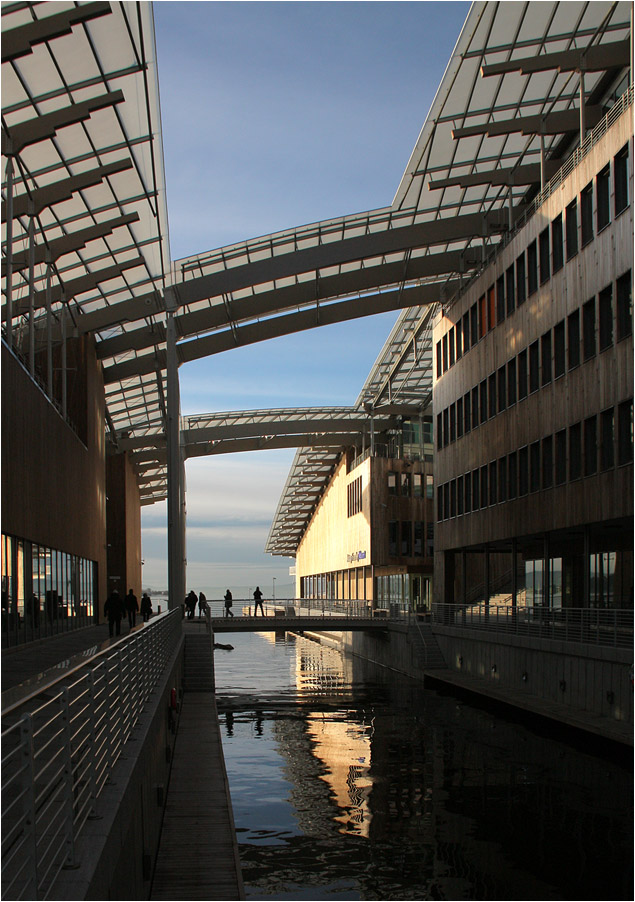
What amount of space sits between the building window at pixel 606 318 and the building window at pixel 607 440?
5.98 feet

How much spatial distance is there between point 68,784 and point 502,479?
32.2 m

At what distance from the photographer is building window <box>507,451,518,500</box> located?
34969mm

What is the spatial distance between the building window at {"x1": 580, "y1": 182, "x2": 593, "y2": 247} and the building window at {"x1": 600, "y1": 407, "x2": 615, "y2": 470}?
521 centimetres

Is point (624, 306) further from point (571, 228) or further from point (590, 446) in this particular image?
point (571, 228)

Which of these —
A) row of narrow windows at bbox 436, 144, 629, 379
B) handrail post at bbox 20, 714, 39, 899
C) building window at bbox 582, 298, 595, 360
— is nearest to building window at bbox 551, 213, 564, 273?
row of narrow windows at bbox 436, 144, 629, 379

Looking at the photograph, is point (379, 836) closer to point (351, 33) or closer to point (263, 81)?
point (263, 81)

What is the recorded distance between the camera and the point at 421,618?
46531mm

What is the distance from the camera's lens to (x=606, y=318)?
87.6 feet

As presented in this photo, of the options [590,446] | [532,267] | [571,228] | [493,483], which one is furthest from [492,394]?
[590,446]

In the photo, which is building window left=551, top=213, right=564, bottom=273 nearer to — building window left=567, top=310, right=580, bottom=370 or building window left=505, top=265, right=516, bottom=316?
A: building window left=567, top=310, right=580, bottom=370

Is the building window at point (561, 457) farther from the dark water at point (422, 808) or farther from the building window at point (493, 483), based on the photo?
the dark water at point (422, 808)

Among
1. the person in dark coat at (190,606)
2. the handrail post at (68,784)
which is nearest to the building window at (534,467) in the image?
the person in dark coat at (190,606)

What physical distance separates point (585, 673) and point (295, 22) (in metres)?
16.3

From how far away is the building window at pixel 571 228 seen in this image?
29.1 metres
